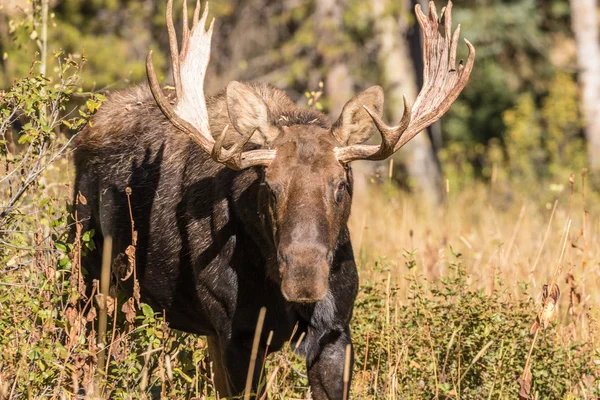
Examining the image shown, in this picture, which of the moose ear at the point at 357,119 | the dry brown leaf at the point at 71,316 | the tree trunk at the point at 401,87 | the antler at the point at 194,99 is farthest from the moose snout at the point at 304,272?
the tree trunk at the point at 401,87

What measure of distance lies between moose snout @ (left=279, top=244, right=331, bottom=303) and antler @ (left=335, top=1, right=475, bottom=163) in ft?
2.37

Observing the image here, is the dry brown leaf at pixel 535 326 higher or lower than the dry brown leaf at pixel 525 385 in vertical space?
higher

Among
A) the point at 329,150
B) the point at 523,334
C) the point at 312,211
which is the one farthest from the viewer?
the point at 523,334

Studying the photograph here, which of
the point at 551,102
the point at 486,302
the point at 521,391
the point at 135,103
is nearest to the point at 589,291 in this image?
the point at 486,302

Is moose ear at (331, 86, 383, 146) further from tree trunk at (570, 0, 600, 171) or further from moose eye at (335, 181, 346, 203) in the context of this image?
tree trunk at (570, 0, 600, 171)

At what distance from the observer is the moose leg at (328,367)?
521cm

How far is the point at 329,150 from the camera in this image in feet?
16.8

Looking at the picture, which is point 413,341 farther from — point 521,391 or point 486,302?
point 521,391

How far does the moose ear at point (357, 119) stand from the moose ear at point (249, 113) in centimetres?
38

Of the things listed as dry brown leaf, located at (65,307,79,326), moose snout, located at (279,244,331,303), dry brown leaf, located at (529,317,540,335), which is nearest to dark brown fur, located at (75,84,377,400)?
moose snout, located at (279,244,331,303)

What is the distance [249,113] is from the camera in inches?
213

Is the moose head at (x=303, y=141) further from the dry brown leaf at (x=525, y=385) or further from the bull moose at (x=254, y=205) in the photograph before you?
the dry brown leaf at (x=525, y=385)

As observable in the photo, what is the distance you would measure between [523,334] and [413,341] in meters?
0.69

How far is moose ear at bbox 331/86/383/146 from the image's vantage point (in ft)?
17.5
